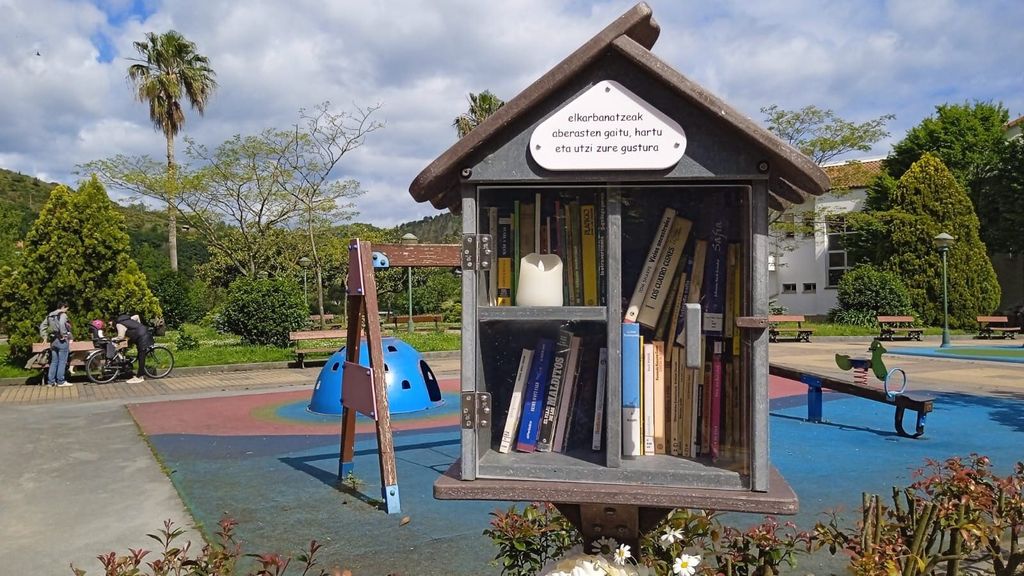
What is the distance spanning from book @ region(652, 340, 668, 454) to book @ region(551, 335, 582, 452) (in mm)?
253

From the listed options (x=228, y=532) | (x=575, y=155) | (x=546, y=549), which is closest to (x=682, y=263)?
(x=575, y=155)

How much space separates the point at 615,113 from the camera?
2201 millimetres

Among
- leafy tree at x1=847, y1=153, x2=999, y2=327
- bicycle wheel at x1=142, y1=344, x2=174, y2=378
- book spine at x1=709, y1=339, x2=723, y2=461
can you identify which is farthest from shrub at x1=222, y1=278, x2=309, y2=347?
leafy tree at x1=847, y1=153, x2=999, y2=327

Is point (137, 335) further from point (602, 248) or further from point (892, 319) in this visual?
point (892, 319)

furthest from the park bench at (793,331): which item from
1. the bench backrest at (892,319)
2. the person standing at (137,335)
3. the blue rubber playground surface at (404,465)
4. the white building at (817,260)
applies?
the person standing at (137,335)

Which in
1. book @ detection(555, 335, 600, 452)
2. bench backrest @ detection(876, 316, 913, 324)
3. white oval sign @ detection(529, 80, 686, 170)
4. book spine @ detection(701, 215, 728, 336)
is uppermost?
white oval sign @ detection(529, 80, 686, 170)

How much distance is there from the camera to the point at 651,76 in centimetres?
220

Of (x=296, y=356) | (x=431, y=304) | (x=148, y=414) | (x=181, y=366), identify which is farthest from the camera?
(x=431, y=304)

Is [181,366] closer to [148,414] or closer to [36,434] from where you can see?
[148,414]

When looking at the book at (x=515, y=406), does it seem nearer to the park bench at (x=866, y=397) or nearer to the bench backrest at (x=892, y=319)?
the park bench at (x=866, y=397)

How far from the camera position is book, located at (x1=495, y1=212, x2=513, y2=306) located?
243cm

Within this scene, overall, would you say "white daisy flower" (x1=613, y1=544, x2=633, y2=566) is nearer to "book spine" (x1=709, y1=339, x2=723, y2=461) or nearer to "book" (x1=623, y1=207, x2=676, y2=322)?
"book spine" (x1=709, y1=339, x2=723, y2=461)

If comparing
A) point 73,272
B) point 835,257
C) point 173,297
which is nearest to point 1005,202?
point 835,257

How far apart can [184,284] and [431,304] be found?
11629 millimetres
